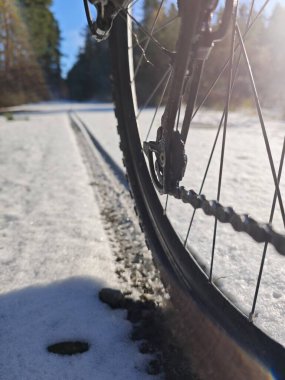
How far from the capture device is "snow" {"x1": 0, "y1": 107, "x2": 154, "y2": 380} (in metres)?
0.97

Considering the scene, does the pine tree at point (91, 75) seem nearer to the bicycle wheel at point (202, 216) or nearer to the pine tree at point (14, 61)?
the pine tree at point (14, 61)

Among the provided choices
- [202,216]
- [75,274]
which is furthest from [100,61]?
[75,274]

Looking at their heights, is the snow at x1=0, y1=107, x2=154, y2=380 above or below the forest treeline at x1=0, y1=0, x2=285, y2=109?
below

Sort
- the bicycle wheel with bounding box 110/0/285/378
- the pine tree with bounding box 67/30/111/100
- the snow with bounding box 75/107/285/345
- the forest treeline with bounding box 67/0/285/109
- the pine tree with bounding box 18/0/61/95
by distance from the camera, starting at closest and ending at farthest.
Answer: the bicycle wheel with bounding box 110/0/285/378 → the snow with bounding box 75/107/285/345 → the forest treeline with bounding box 67/0/285/109 → the pine tree with bounding box 18/0/61/95 → the pine tree with bounding box 67/30/111/100

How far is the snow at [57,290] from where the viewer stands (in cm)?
97

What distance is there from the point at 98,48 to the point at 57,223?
40.4m

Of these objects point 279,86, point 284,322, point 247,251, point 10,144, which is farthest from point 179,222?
point 279,86

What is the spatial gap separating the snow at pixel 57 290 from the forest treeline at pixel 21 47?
1630cm

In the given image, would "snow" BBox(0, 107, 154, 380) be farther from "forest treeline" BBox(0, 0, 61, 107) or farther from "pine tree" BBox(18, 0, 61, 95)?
"pine tree" BBox(18, 0, 61, 95)

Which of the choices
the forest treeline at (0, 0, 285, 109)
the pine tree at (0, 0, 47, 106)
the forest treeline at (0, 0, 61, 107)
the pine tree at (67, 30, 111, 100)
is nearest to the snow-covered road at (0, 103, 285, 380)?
the forest treeline at (0, 0, 285, 109)

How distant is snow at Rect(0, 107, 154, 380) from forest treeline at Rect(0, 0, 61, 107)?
16298 millimetres

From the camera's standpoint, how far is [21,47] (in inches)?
852

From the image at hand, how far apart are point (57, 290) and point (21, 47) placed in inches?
927

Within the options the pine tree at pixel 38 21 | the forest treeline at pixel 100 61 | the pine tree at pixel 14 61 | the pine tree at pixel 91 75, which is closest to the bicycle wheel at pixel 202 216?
the forest treeline at pixel 100 61
